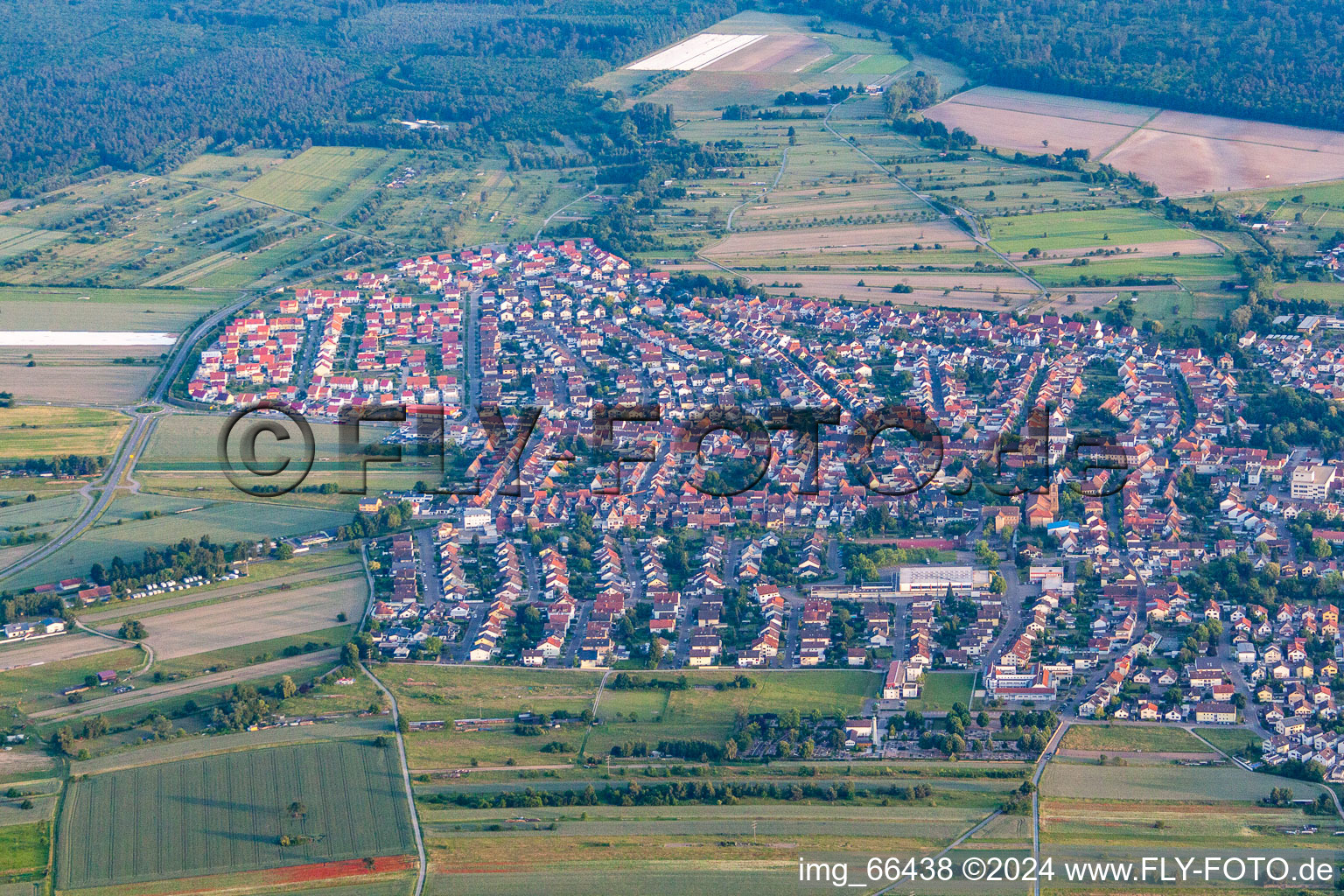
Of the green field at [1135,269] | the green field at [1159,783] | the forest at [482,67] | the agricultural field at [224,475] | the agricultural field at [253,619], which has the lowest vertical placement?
the green field at [1159,783]

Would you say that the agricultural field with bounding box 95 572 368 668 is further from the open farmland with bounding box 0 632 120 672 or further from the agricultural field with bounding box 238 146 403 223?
the agricultural field with bounding box 238 146 403 223

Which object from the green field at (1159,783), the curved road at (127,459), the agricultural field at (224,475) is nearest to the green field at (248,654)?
the agricultural field at (224,475)

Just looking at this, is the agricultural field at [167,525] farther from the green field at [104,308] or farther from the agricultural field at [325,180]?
the agricultural field at [325,180]

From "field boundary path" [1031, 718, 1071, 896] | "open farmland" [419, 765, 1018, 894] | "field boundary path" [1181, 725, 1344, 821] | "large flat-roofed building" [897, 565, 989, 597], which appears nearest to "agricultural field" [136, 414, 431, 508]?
"large flat-roofed building" [897, 565, 989, 597]

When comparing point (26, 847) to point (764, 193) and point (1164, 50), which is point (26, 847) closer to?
point (764, 193)

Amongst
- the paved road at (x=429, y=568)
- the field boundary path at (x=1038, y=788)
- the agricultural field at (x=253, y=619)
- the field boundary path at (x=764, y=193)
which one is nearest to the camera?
the field boundary path at (x=1038, y=788)

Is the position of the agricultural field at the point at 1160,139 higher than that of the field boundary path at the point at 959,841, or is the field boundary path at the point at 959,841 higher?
the agricultural field at the point at 1160,139

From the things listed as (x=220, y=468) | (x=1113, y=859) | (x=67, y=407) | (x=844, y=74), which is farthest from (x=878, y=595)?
(x=844, y=74)
